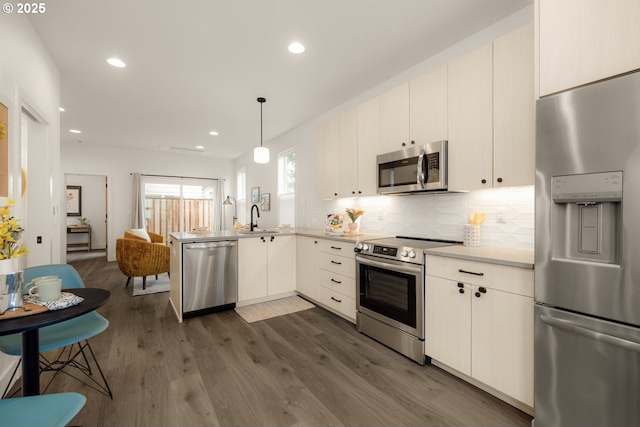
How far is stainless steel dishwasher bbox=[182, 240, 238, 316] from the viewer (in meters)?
3.25

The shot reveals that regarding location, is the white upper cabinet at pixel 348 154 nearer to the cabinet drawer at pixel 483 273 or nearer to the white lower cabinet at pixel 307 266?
the white lower cabinet at pixel 307 266

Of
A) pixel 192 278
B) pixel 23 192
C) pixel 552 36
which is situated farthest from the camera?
pixel 192 278

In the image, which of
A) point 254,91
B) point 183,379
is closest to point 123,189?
point 254,91

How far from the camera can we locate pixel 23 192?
245cm

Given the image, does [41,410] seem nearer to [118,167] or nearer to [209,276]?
[209,276]

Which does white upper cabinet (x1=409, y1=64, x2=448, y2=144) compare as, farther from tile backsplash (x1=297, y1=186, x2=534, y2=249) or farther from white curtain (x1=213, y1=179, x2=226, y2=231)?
white curtain (x1=213, y1=179, x2=226, y2=231)

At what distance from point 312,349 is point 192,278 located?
5.28ft

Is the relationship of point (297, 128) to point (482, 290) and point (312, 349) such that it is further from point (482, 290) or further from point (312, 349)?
point (482, 290)

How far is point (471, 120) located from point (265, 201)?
15.4ft

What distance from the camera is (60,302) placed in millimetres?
1483

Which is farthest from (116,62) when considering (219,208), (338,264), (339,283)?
(219,208)

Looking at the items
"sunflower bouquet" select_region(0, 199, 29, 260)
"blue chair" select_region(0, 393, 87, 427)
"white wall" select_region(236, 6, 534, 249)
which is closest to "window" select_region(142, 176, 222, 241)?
"white wall" select_region(236, 6, 534, 249)

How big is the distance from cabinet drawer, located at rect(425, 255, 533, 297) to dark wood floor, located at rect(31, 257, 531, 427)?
0.75m

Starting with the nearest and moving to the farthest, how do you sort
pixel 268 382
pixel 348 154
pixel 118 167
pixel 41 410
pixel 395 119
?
pixel 41 410, pixel 268 382, pixel 395 119, pixel 348 154, pixel 118 167
